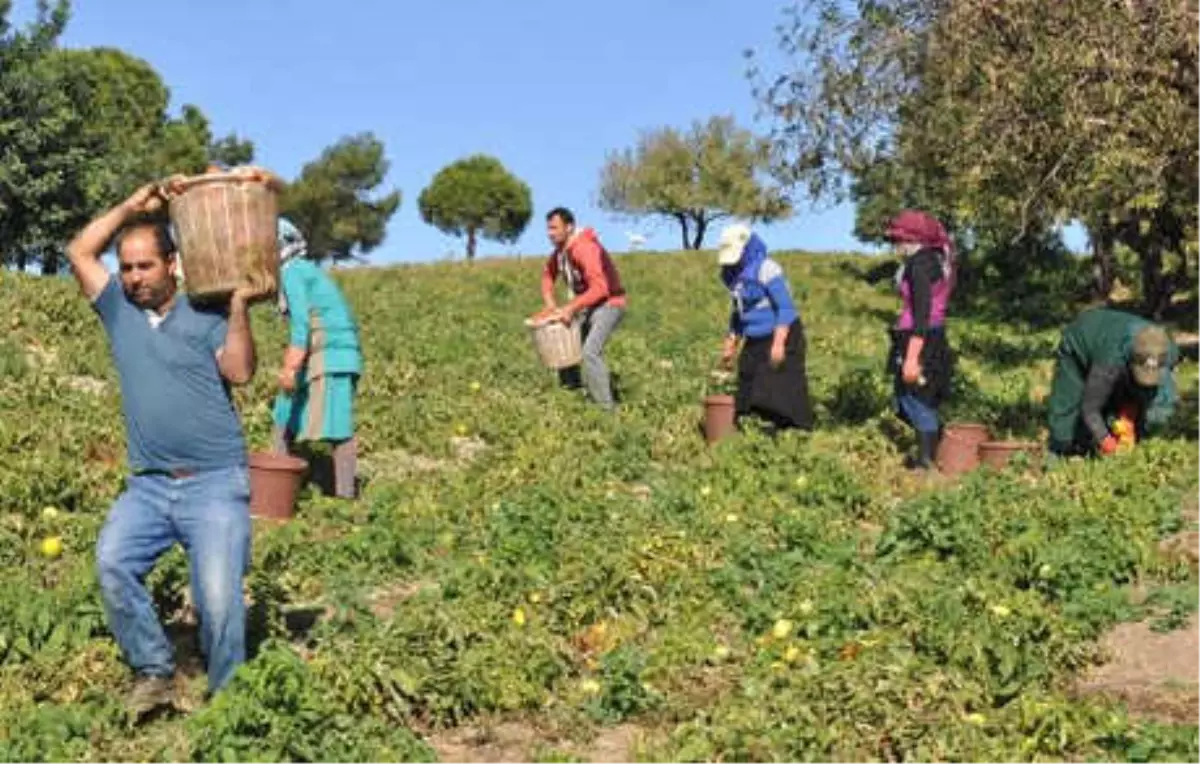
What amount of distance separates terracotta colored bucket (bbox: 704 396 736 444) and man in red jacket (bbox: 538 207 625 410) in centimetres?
148

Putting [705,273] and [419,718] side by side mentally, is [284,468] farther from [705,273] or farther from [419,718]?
[705,273]

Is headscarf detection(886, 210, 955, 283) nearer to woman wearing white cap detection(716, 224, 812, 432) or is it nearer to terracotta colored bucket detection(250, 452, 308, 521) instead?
woman wearing white cap detection(716, 224, 812, 432)

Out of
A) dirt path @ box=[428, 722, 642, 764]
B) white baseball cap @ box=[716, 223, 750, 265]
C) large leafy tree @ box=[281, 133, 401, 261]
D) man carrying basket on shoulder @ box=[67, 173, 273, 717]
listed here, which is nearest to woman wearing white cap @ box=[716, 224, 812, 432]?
white baseball cap @ box=[716, 223, 750, 265]

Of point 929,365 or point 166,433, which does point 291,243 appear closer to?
point 166,433

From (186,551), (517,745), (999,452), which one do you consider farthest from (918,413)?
(186,551)

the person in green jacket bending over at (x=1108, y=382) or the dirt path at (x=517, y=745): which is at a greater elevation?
the person in green jacket bending over at (x=1108, y=382)

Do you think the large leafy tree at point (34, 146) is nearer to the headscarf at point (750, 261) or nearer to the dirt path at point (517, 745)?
the headscarf at point (750, 261)

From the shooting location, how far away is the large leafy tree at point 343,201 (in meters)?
63.2

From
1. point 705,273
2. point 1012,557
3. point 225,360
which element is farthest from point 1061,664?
point 705,273

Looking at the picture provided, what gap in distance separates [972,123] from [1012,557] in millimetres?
4459

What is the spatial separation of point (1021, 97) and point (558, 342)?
4874 millimetres

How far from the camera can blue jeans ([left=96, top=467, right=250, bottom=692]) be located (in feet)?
17.1

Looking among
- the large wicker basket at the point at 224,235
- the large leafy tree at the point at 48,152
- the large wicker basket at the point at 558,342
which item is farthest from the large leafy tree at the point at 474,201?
the large wicker basket at the point at 224,235

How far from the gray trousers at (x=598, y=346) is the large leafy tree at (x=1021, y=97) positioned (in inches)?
87.8
